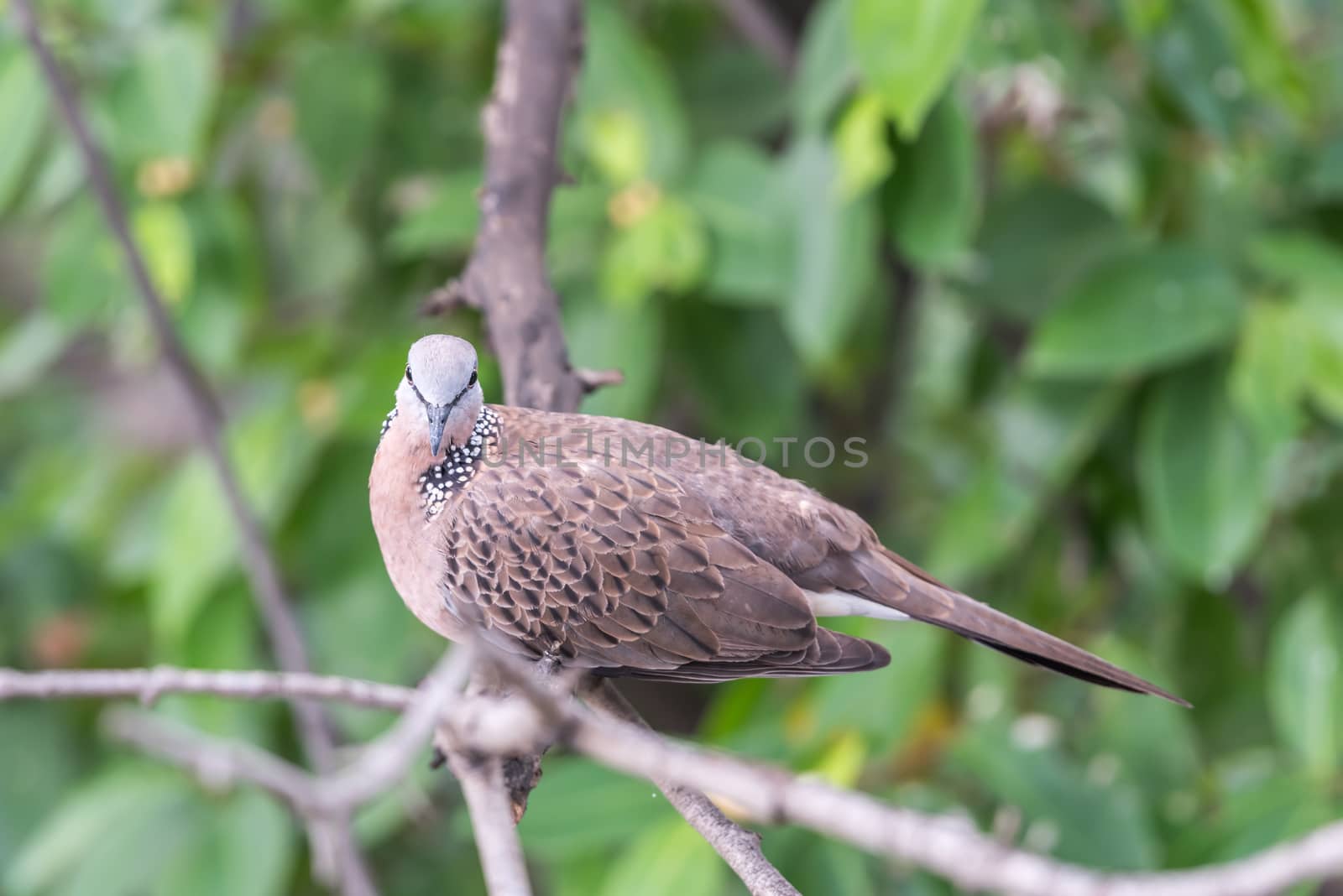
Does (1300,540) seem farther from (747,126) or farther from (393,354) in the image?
(393,354)

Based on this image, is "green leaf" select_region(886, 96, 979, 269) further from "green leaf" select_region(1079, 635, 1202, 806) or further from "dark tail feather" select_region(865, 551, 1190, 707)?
"green leaf" select_region(1079, 635, 1202, 806)

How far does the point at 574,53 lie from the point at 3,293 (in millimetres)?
5975

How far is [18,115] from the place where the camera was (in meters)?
3.08

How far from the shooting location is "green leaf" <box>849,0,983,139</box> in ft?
7.98

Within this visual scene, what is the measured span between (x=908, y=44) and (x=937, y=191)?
604 millimetres

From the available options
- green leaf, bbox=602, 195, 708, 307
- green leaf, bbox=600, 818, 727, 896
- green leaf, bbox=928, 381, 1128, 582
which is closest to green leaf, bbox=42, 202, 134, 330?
green leaf, bbox=602, 195, 708, 307

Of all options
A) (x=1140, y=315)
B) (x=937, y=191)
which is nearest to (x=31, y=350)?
(x=937, y=191)

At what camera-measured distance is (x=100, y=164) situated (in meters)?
2.90

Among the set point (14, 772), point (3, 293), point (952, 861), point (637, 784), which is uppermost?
point (952, 861)

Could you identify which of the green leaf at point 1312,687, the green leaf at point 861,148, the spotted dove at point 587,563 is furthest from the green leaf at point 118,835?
the green leaf at point 1312,687

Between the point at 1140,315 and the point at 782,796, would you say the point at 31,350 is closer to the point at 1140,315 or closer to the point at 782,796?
the point at 1140,315

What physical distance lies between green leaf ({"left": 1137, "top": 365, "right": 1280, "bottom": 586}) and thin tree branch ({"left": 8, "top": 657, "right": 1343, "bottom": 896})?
2235mm

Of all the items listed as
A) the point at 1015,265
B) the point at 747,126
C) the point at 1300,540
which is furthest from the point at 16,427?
the point at 1300,540

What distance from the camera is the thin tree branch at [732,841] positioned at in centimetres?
163
